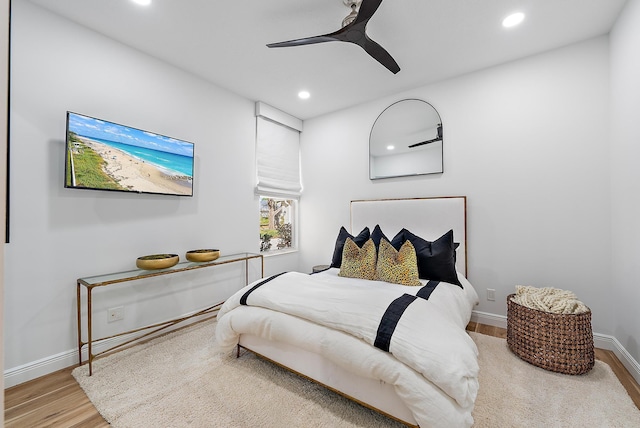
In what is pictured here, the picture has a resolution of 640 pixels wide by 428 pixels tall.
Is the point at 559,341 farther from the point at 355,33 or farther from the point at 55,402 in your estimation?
the point at 55,402

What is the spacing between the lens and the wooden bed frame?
1.47 meters

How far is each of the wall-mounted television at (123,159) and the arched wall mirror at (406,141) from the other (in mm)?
2272

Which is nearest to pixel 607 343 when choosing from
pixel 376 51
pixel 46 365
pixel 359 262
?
pixel 359 262

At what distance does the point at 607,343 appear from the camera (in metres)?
2.32

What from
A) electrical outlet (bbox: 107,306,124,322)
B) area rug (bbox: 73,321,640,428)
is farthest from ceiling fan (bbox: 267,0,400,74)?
electrical outlet (bbox: 107,306,124,322)

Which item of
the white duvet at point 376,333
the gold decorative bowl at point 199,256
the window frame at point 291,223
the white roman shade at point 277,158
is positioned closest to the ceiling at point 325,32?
the white roman shade at point 277,158

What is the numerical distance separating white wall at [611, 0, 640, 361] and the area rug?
461 mm

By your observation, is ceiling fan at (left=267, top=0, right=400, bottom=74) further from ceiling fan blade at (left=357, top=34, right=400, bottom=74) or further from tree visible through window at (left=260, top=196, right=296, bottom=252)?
tree visible through window at (left=260, top=196, right=296, bottom=252)

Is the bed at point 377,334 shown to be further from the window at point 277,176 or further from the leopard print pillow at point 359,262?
the window at point 277,176

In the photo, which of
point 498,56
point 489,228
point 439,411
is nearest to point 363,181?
point 489,228

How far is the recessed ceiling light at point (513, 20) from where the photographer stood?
213 centimetres

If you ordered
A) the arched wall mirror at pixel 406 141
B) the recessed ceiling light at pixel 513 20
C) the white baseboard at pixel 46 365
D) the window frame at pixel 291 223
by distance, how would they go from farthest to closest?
the window frame at pixel 291 223, the arched wall mirror at pixel 406 141, the recessed ceiling light at pixel 513 20, the white baseboard at pixel 46 365

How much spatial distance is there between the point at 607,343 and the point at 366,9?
10.8 feet

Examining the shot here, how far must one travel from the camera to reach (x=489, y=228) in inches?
112
